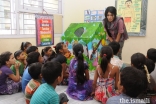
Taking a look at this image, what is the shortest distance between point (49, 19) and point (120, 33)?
1902 mm

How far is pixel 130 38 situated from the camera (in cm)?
387

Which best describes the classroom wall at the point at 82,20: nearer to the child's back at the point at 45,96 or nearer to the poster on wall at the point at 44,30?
the poster on wall at the point at 44,30

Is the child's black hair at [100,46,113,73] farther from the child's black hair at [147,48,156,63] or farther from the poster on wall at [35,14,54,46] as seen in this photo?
the poster on wall at [35,14,54,46]

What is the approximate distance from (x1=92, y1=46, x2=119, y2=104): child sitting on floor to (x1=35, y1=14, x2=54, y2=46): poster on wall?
210 centimetres

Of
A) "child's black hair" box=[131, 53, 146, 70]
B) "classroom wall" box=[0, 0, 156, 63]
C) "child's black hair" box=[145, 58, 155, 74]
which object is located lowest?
"child's black hair" box=[145, 58, 155, 74]

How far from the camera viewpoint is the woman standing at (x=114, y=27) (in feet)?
9.11

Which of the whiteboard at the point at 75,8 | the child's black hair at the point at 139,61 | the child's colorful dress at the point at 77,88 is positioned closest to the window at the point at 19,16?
the whiteboard at the point at 75,8

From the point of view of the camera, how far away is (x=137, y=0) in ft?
12.0

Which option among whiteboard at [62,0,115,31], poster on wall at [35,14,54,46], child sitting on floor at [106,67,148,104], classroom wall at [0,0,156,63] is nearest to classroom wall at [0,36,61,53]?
classroom wall at [0,0,156,63]

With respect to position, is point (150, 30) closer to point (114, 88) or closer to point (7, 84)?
point (114, 88)

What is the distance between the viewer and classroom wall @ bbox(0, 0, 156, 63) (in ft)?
11.2

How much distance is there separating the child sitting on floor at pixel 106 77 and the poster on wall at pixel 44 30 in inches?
82.5

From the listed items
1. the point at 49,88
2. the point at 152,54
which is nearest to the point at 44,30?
the point at 152,54

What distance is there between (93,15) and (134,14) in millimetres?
997
